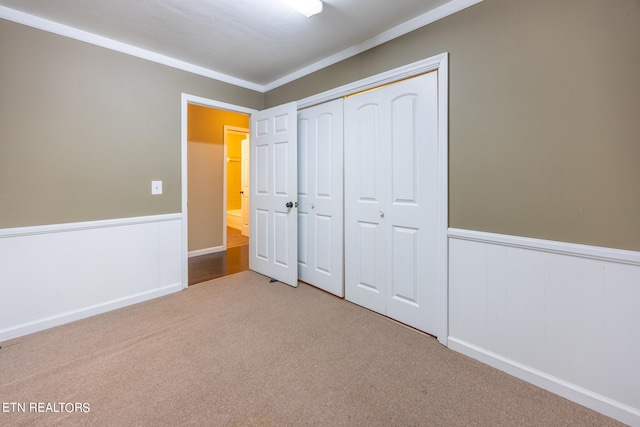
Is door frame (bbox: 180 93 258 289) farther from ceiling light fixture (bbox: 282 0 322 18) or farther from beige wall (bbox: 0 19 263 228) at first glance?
ceiling light fixture (bbox: 282 0 322 18)

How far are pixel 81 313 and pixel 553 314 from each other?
3.56m

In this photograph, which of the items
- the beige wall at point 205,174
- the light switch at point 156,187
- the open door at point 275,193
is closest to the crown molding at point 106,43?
the open door at point 275,193

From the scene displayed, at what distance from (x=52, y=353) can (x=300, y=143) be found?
2.74 metres

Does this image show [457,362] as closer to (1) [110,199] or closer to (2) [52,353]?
(2) [52,353]

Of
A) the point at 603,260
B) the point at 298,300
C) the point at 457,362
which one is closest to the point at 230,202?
the point at 298,300

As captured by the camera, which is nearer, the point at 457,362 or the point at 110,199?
the point at 457,362

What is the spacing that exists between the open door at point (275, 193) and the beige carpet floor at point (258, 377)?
866 millimetres

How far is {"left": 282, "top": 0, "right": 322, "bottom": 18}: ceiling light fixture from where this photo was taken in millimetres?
1834

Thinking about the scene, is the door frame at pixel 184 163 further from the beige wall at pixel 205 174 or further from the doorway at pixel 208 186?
the beige wall at pixel 205 174

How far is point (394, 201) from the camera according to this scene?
7.59ft

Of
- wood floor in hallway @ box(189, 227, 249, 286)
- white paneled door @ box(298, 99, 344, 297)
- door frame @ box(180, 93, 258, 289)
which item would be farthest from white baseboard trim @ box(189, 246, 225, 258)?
white paneled door @ box(298, 99, 344, 297)

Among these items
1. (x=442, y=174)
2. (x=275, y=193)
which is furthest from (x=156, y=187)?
(x=442, y=174)

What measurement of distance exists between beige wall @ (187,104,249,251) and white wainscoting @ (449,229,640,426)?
13.1 ft

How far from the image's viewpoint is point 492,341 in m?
1.79
